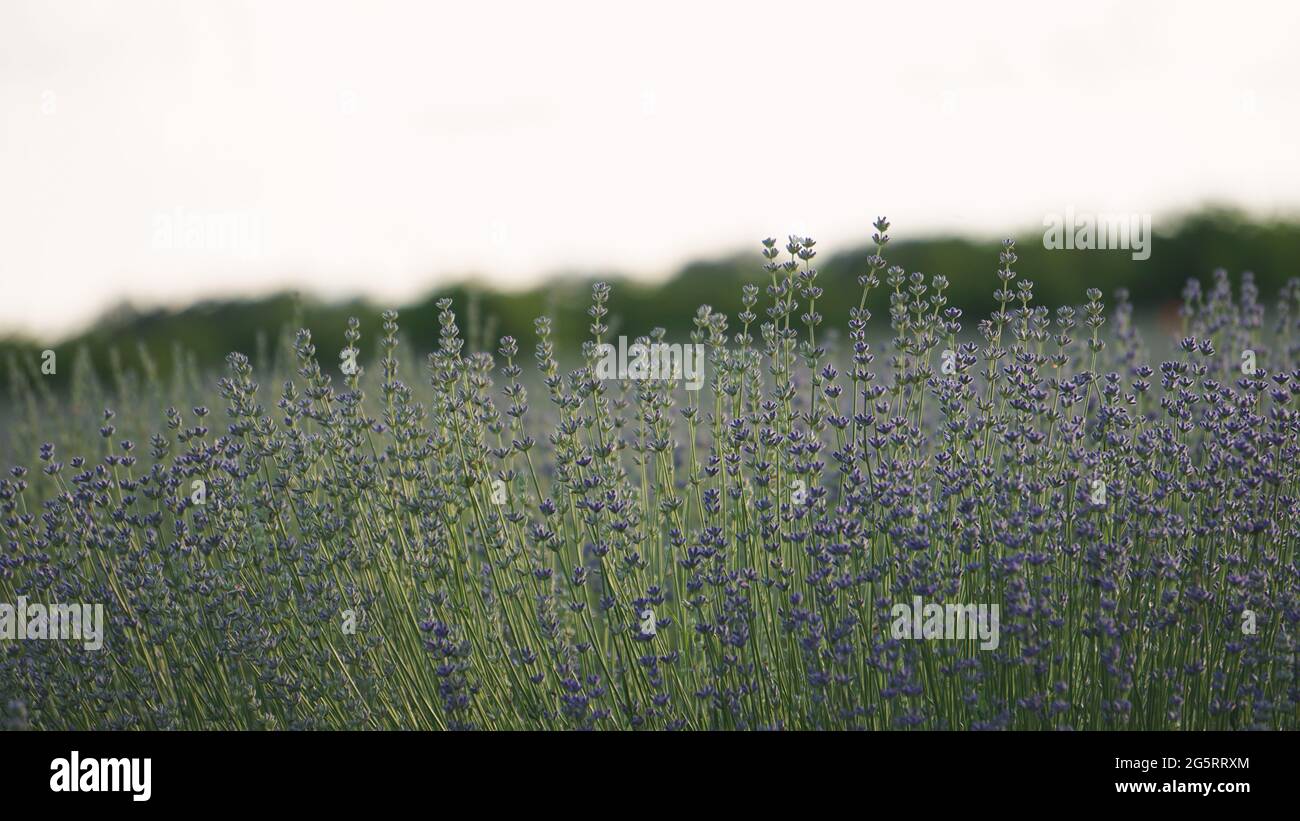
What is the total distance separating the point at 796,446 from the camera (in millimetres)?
2605

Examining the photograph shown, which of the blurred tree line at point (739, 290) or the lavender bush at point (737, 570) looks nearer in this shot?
the lavender bush at point (737, 570)

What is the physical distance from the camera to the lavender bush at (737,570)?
246 centimetres

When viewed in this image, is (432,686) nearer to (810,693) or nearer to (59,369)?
(810,693)

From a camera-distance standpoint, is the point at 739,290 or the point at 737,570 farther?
the point at 739,290

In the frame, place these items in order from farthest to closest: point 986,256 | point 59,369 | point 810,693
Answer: point 986,256, point 59,369, point 810,693

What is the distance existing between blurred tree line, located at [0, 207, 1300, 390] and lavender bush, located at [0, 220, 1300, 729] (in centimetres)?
931

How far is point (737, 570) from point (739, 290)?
417 inches

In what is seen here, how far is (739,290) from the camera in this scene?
13156 millimetres

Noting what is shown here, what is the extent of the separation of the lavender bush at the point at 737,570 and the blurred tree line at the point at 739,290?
931cm

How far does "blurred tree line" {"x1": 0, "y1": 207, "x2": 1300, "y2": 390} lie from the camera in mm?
13000

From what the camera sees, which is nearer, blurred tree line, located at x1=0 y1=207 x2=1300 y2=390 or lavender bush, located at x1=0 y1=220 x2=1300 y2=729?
lavender bush, located at x1=0 y1=220 x2=1300 y2=729

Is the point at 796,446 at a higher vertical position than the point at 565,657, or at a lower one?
higher
